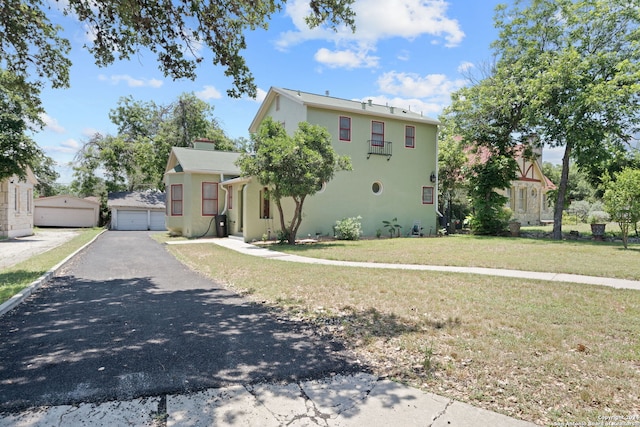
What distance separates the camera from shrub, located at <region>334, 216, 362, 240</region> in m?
17.3

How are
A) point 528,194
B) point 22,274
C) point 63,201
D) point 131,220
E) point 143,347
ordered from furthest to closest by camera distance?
point 63,201 < point 131,220 < point 528,194 < point 22,274 < point 143,347

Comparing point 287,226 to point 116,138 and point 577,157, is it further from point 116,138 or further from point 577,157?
point 116,138

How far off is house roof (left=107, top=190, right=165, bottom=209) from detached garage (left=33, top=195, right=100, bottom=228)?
19.3 feet

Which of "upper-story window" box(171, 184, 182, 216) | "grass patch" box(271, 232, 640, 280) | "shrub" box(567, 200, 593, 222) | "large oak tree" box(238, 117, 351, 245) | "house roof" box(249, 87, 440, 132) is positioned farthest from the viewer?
"shrub" box(567, 200, 593, 222)

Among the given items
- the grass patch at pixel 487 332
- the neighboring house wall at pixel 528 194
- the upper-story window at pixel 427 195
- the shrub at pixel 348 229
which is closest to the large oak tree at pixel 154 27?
the grass patch at pixel 487 332

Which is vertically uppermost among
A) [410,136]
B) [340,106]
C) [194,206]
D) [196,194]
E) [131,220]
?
[340,106]

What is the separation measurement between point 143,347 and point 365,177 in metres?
15.9

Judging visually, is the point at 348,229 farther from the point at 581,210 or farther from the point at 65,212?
the point at 65,212

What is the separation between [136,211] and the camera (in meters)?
32.9

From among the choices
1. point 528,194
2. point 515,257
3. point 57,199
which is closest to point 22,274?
point 515,257

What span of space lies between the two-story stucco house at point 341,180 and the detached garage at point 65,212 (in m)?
21.2

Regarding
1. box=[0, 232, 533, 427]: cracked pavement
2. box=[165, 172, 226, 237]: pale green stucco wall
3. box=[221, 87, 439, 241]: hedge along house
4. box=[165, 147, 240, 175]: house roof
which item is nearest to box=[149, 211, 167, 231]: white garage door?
box=[165, 147, 240, 175]: house roof

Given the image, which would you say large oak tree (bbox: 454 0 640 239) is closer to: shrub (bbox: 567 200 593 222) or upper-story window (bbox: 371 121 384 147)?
upper-story window (bbox: 371 121 384 147)

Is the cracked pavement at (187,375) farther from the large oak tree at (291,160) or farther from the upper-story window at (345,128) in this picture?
the upper-story window at (345,128)
